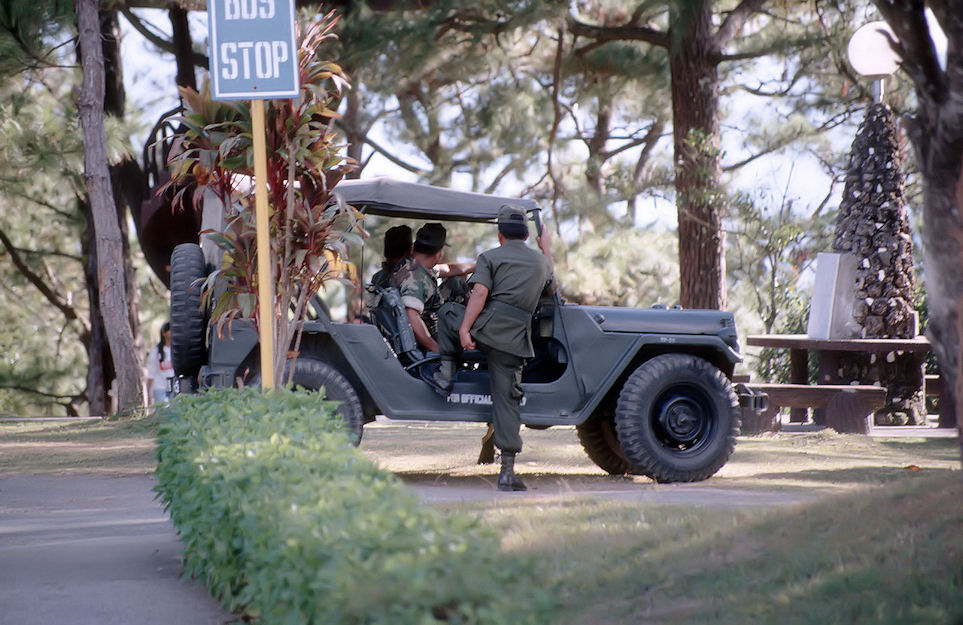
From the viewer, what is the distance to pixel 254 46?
6.09 m

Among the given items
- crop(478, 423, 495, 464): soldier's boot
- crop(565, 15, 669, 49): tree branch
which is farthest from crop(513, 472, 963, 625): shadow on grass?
crop(565, 15, 669, 49): tree branch

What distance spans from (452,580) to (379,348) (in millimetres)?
5503

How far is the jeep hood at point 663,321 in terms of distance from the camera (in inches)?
322

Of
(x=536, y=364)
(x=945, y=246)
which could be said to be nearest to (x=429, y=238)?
(x=536, y=364)

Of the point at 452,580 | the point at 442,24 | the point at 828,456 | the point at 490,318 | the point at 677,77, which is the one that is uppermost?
the point at 442,24

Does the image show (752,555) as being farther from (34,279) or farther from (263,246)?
(34,279)

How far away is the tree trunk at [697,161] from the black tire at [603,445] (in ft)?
20.9

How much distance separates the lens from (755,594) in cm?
391

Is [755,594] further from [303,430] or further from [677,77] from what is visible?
[677,77]

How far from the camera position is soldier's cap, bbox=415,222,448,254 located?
812 cm

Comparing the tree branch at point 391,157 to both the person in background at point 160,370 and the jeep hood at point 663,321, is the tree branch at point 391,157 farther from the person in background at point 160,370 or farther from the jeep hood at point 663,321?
the jeep hood at point 663,321

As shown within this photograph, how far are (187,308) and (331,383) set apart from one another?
1114 mm

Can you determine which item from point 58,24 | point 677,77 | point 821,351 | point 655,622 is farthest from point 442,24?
point 655,622

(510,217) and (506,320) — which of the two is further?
(510,217)
